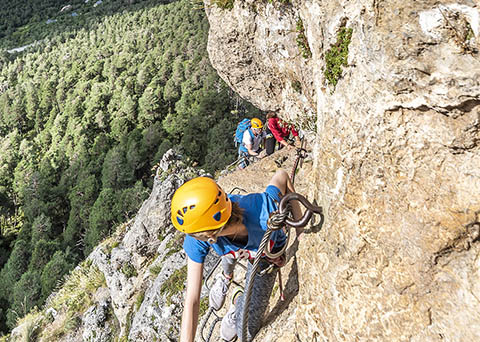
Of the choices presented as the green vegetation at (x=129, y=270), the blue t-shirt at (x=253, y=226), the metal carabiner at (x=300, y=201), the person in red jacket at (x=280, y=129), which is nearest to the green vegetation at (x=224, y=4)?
the person in red jacket at (x=280, y=129)

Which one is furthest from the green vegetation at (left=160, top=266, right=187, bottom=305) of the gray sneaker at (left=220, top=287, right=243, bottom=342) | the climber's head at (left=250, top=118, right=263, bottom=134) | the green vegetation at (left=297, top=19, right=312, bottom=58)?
the green vegetation at (left=297, top=19, right=312, bottom=58)

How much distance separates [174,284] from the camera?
7703 millimetres

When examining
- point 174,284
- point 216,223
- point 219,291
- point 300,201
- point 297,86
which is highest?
point 300,201

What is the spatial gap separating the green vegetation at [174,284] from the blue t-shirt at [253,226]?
4230 millimetres

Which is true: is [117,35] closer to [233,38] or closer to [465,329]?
[233,38]

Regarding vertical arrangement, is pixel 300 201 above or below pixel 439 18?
below

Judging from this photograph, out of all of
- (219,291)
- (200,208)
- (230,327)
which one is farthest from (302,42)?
(230,327)

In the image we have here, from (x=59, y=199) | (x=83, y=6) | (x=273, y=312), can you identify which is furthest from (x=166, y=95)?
(x=83, y=6)

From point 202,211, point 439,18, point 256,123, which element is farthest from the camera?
point 256,123

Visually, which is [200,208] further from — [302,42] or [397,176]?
[302,42]

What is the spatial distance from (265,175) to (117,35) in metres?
95.7

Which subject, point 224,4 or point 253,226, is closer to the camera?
point 253,226

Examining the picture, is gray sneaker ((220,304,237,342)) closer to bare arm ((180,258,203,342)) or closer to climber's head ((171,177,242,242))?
bare arm ((180,258,203,342))

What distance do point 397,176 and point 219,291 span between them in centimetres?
334
